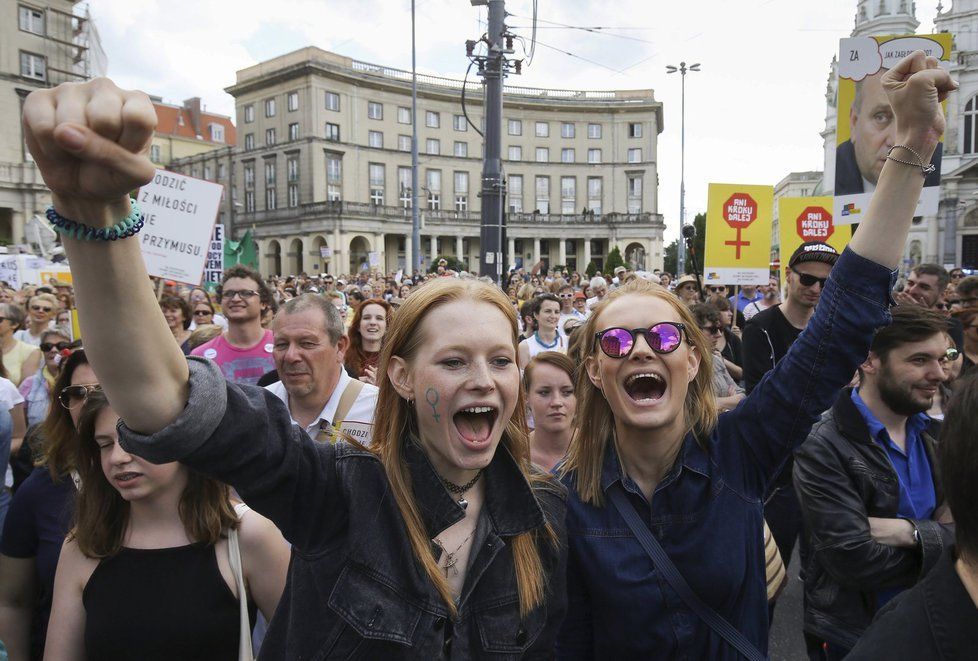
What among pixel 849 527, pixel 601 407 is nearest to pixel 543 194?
pixel 849 527

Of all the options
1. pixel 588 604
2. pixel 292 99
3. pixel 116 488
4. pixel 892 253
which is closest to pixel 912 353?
pixel 892 253

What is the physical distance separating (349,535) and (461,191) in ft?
207

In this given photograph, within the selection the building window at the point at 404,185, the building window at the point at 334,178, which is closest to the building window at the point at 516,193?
the building window at the point at 404,185

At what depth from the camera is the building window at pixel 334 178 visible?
56625 mm

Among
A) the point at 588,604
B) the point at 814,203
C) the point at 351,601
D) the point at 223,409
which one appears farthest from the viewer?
the point at 814,203

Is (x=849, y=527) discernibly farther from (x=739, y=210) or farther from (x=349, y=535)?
(x=739, y=210)

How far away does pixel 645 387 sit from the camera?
2139 mm

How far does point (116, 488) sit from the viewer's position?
2232mm

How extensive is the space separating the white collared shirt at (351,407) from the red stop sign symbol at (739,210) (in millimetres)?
6171

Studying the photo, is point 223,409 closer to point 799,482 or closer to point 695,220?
point 799,482

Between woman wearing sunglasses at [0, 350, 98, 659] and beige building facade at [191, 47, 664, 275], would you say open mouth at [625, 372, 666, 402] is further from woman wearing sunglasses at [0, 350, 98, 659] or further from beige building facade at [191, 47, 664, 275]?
beige building facade at [191, 47, 664, 275]

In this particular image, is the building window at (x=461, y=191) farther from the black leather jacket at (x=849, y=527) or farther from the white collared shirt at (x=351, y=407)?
the black leather jacket at (x=849, y=527)

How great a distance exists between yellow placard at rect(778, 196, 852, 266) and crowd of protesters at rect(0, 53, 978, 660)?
5.72 meters

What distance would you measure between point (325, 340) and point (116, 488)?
1.61 m
